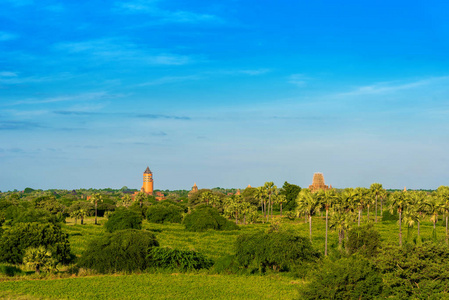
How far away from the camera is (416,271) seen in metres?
27.6

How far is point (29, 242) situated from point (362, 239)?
40.6 m

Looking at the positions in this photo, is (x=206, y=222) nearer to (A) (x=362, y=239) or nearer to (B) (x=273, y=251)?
(A) (x=362, y=239)

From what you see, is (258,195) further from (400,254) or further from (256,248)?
(400,254)

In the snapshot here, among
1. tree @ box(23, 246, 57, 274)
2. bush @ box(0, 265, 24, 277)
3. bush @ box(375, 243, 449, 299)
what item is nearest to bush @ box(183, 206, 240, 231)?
tree @ box(23, 246, 57, 274)

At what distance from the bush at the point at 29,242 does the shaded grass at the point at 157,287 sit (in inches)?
304

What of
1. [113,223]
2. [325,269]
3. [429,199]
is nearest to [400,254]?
[325,269]

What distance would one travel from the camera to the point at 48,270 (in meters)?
43.5

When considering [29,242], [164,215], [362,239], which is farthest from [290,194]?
[29,242]

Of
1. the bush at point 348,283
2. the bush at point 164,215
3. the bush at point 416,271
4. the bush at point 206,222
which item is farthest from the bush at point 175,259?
the bush at point 164,215

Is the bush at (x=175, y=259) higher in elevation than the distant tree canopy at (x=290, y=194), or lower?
lower

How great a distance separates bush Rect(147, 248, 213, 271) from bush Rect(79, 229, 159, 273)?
1.02m

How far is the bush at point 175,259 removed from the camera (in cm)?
4594

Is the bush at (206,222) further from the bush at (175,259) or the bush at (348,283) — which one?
the bush at (348,283)

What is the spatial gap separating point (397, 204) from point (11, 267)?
54299mm
